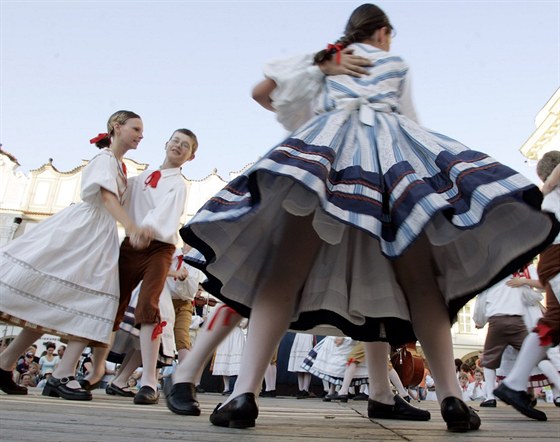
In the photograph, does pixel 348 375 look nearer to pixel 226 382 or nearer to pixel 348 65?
pixel 226 382

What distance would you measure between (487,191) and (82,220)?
2296 mm

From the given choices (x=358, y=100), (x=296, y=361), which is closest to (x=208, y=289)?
(x=358, y=100)

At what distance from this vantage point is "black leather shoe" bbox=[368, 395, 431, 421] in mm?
2003

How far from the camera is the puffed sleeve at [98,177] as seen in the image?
113 inches

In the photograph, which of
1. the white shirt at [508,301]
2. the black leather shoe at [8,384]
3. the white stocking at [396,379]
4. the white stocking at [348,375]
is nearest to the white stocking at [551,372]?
the white shirt at [508,301]

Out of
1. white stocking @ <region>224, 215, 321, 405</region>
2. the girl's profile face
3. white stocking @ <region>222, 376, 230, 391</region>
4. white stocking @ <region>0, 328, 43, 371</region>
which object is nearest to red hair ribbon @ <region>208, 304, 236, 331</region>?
white stocking @ <region>224, 215, 321, 405</region>

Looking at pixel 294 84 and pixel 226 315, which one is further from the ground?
pixel 294 84

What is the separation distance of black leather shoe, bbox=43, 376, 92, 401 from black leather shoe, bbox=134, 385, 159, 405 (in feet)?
0.81

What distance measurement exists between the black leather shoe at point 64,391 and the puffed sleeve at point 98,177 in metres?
1.01

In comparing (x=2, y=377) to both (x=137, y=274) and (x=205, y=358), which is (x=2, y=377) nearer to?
(x=137, y=274)

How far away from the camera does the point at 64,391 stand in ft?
8.68

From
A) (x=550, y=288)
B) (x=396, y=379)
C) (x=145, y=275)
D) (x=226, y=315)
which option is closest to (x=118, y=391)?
(x=145, y=275)

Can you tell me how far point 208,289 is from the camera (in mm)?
1773

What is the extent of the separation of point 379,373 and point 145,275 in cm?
148
